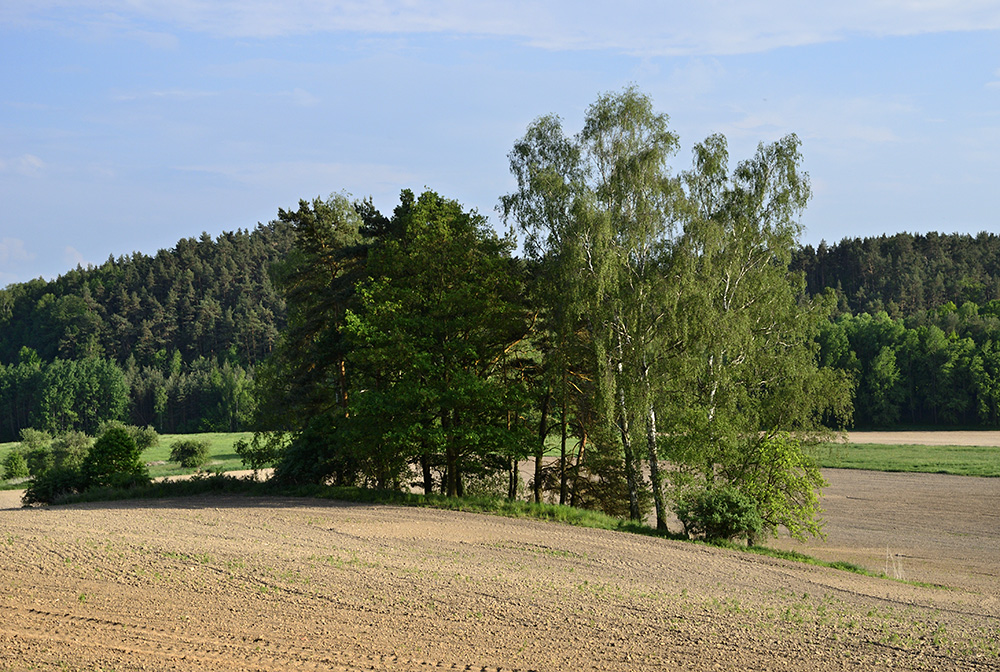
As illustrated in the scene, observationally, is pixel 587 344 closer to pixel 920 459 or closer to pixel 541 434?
pixel 541 434

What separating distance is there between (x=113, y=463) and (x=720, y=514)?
80.7 ft

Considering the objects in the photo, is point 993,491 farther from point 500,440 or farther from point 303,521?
point 303,521

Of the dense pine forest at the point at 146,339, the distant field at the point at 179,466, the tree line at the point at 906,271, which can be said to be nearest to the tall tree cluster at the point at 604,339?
the distant field at the point at 179,466

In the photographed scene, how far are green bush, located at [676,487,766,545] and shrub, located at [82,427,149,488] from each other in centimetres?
2148

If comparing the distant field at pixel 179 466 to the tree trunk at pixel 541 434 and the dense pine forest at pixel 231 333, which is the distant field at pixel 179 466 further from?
the tree trunk at pixel 541 434

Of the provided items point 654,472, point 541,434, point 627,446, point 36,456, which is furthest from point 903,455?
point 36,456

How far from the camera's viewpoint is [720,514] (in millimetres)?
24578

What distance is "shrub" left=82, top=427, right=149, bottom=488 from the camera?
33062mm

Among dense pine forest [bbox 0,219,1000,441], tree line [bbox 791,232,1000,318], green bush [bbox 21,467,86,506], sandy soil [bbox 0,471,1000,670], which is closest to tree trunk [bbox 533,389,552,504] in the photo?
sandy soil [bbox 0,471,1000,670]

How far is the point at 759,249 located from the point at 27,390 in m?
129

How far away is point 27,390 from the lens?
127125 millimetres

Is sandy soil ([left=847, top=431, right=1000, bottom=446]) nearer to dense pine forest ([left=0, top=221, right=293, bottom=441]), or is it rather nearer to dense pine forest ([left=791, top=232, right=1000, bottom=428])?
dense pine forest ([left=791, top=232, right=1000, bottom=428])

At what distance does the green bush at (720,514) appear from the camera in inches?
967

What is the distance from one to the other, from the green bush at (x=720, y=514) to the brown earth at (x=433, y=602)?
2.14 metres
